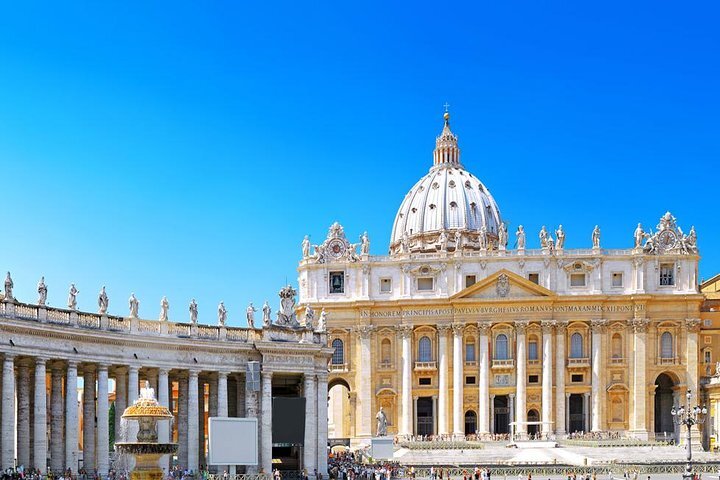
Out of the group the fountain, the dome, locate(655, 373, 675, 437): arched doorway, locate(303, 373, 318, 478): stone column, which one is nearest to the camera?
the fountain

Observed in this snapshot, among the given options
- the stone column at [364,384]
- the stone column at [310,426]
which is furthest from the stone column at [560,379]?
the stone column at [310,426]

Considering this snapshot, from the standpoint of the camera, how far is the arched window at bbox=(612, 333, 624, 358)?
129875 millimetres

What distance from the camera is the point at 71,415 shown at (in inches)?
2376

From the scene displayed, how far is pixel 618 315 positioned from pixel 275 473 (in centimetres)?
7282

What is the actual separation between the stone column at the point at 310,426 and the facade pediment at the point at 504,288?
60.8 metres

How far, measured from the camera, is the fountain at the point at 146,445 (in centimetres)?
3950

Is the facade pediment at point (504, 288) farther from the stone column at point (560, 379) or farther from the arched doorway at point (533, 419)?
the arched doorway at point (533, 419)

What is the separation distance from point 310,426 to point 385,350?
64367 mm

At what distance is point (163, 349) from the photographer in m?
65.8

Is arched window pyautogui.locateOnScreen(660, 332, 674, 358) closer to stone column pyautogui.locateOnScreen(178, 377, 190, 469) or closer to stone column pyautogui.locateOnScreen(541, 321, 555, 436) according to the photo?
stone column pyautogui.locateOnScreen(541, 321, 555, 436)

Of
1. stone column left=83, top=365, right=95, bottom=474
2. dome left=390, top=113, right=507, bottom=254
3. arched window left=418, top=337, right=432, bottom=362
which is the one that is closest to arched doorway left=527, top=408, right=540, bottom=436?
arched window left=418, top=337, right=432, bottom=362

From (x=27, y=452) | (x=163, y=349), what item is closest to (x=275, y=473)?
(x=163, y=349)

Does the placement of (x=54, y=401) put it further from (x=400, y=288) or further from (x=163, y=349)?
(x=400, y=288)

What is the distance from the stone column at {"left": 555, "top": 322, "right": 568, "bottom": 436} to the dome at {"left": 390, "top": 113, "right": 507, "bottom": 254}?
40.0 meters
